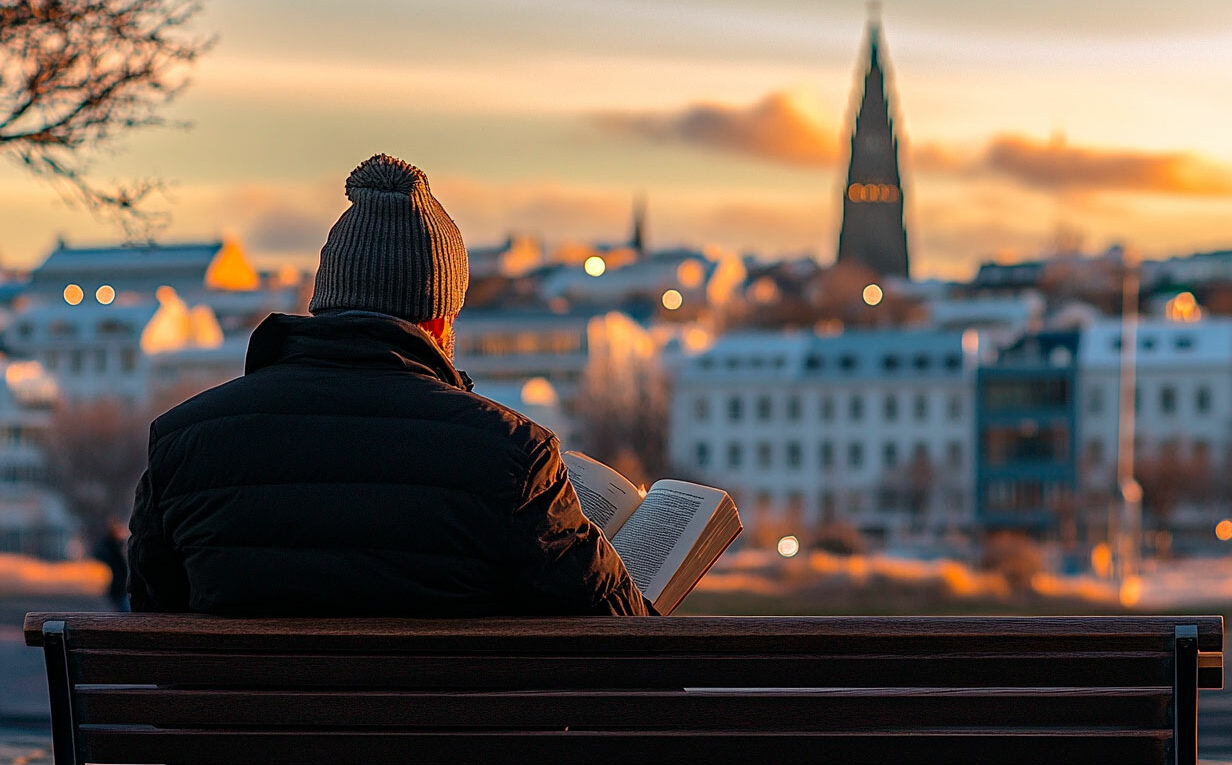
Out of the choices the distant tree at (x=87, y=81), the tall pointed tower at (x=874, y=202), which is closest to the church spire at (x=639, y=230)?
the tall pointed tower at (x=874, y=202)

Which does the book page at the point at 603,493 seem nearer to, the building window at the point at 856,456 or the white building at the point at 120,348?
the building window at the point at 856,456

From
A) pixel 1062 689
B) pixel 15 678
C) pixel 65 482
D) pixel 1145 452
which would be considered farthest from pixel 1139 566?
pixel 1062 689

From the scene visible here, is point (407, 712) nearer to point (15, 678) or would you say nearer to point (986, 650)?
point (986, 650)

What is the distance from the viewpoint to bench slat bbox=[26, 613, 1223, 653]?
267 cm

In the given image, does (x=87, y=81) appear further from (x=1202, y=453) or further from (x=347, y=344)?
(x=1202, y=453)

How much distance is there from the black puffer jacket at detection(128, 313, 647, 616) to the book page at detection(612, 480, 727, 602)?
0.26m

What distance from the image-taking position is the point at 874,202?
177875 millimetres

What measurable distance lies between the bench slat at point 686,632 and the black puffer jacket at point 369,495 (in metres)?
0.08

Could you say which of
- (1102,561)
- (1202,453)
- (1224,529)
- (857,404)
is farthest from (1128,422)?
(1102,561)

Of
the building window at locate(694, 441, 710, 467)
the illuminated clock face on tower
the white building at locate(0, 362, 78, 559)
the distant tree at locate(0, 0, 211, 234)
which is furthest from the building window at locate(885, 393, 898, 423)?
the illuminated clock face on tower

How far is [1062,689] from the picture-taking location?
2.72 meters

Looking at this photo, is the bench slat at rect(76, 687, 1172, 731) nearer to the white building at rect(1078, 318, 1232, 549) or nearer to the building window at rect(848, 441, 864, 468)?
the white building at rect(1078, 318, 1232, 549)

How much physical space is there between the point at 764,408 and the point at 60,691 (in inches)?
2898

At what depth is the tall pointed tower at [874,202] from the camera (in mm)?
171375
